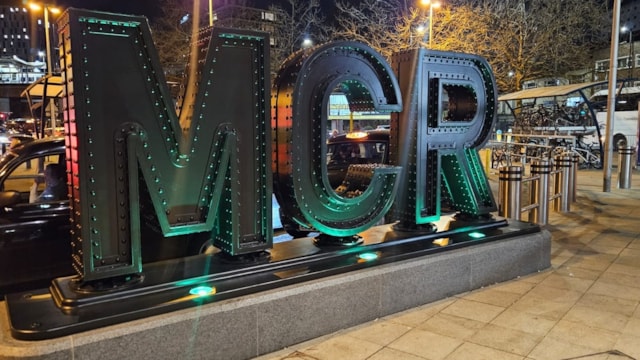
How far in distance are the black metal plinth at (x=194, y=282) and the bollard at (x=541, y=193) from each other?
13.0ft

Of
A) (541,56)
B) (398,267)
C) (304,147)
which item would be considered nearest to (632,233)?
(398,267)

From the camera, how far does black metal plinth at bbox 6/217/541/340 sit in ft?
11.0

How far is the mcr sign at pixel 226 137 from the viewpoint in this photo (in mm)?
3482

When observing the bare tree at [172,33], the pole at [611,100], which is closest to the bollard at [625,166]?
the pole at [611,100]

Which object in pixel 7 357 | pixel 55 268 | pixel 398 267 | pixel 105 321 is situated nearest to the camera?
pixel 7 357

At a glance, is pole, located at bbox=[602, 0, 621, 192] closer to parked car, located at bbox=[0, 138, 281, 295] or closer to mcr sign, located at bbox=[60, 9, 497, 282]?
mcr sign, located at bbox=[60, 9, 497, 282]

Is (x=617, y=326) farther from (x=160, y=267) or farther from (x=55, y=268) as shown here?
(x=55, y=268)

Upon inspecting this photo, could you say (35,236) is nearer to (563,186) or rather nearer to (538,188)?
(538,188)

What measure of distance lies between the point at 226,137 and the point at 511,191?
5.79 metres

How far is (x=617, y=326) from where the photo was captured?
15.3 feet

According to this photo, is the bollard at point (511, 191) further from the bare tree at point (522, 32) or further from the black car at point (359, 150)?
the bare tree at point (522, 32)

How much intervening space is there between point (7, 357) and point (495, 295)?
4453 mm

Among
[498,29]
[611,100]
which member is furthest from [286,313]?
[498,29]

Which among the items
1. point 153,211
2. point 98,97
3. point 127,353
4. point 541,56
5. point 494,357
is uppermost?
point 541,56
